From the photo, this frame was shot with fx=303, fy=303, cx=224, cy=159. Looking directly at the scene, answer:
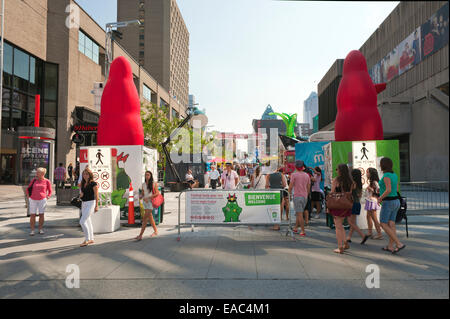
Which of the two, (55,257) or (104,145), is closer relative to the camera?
Result: (55,257)

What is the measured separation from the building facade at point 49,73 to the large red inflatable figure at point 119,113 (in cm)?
1630

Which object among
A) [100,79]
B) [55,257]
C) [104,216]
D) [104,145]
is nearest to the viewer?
[55,257]

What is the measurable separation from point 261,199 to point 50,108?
24882 millimetres

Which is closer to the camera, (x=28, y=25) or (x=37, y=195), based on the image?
(x=37, y=195)

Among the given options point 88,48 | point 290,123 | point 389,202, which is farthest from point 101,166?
point 290,123

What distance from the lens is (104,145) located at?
374 inches

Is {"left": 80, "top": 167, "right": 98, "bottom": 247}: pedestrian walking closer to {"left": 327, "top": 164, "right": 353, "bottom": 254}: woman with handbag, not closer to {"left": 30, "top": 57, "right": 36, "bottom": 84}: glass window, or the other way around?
{"left": 327, "top": 164, "right": 353, "bottom": 254}: woman with handbag

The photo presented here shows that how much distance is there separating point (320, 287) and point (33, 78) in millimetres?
28295

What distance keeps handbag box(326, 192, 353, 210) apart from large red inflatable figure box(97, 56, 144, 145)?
20.7 feet

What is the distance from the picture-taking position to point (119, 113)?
9.53 metres

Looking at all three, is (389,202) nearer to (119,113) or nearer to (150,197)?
(150,197)
